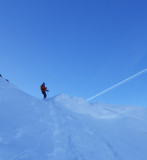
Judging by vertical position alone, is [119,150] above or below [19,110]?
below

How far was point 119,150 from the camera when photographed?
11.8 metres

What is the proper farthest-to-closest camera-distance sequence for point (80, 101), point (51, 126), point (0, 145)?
point (80, 101) < point (51, 126) < point (0, 145)

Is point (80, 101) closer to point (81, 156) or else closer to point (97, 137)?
point (97, 137)

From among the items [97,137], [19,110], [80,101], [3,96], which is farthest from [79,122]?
[80,101]

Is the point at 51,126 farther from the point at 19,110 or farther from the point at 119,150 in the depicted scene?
the point at 119,150

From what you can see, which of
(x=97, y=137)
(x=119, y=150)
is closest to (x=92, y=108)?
(x=97, y=137)

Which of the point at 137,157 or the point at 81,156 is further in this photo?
the point at 137,157

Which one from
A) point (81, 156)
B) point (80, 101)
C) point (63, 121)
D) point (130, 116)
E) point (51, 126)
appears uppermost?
point (80, 101)

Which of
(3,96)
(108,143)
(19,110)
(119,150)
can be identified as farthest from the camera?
(3,96)

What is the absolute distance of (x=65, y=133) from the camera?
1309cm

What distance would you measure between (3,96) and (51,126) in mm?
5983

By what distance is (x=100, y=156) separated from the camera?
10.8 metres

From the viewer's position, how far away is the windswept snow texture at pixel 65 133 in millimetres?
10352

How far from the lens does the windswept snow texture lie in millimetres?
10352
